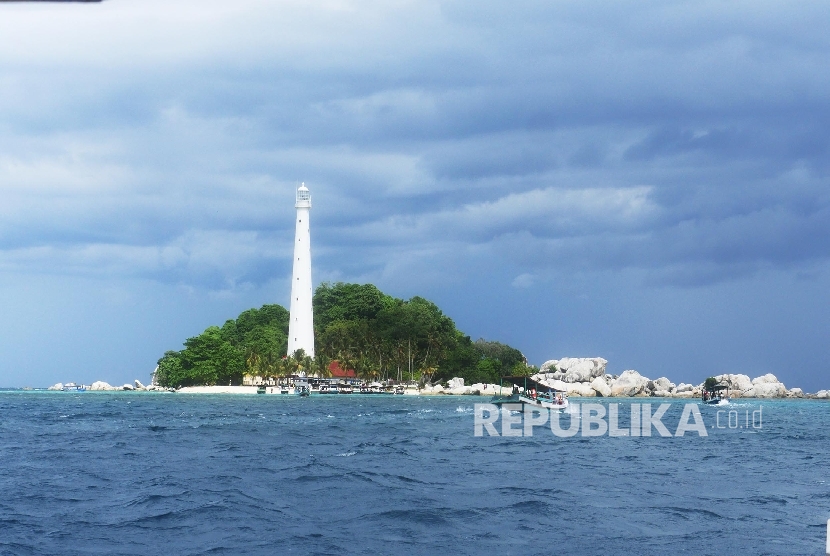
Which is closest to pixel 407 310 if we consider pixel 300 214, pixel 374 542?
pixel 300 214

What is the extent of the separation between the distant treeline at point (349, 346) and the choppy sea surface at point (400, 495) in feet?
268

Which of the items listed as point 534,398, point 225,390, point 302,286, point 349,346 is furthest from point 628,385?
point 534,398

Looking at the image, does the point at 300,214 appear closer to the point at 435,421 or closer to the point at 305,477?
the point at 435,421

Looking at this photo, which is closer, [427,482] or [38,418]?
[427,482]

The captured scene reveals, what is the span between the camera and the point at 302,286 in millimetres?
121250

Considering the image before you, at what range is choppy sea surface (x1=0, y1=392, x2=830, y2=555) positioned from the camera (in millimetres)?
19250

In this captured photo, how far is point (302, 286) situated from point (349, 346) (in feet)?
57.3

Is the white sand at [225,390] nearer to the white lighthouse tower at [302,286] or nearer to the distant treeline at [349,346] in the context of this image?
the distant treeline at [349,346]

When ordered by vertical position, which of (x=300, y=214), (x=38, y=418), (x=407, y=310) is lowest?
(x=38, y=418)

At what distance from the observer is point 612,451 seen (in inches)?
1612

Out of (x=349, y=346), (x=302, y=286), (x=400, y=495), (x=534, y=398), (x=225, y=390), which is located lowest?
(x=225, y=390)

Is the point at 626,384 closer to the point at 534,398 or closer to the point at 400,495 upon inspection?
the point at 534,398

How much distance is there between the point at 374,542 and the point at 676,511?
9.24 meters

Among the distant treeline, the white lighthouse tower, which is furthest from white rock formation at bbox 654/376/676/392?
the white lighthouse tower
